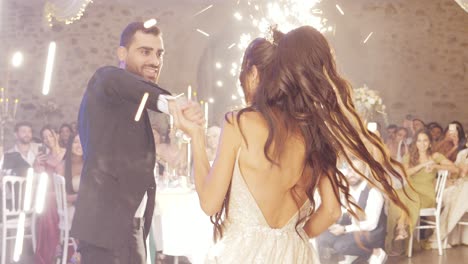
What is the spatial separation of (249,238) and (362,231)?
11.3ft

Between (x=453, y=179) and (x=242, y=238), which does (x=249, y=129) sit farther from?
(x=453, y=179)

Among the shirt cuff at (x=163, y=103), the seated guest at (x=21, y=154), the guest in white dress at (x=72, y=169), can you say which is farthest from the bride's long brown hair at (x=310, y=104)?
the seated guest at (x=21, y=154)

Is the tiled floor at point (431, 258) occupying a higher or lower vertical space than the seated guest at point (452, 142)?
lower

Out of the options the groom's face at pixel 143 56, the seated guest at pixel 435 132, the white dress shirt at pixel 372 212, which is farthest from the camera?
the seated guest at pixel 435 132

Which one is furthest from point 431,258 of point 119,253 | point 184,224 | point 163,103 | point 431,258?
point 163,103

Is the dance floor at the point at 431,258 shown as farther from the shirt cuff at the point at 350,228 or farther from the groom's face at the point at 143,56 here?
the groom's face at the point at 143,56

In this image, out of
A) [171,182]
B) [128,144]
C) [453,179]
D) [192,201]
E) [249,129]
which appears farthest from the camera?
[453,179]

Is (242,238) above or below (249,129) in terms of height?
below

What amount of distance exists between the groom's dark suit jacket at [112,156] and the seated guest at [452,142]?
5.70m

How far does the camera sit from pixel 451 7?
9.70m

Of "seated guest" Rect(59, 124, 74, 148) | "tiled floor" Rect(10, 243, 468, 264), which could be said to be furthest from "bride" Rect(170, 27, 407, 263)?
"seated guest" Rect(59, 124, 74, 148)

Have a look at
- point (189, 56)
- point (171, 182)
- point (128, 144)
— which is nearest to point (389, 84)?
point (189, 56)

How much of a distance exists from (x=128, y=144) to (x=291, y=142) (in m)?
0.77

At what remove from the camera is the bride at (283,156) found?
1653mm
